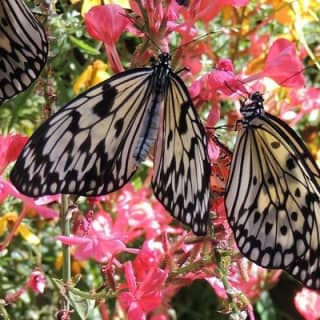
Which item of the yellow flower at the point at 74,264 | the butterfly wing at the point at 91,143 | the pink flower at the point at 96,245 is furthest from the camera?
the yellow flower at the point at 74,264

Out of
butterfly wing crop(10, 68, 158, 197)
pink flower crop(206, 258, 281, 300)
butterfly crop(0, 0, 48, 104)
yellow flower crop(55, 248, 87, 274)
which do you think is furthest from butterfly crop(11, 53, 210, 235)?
yellow flower crop(55, 248, 87, 274)

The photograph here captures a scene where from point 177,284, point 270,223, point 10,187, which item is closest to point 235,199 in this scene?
point 270,223

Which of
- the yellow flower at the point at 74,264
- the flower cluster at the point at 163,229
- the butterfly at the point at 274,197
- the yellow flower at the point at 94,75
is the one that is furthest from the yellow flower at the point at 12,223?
the butterfly at the point at 274,197

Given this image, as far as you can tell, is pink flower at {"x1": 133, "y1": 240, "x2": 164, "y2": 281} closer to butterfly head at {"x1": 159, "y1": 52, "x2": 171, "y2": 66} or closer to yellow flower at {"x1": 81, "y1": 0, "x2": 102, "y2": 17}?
butterfly head at {"x1": 159, "y1": 52, "x2": 171, "y2": 66}

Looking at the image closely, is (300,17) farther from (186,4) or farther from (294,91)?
(186,4)

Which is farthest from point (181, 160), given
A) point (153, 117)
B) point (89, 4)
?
point (89, 4)

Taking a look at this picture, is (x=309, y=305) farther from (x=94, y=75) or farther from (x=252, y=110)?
(x=94, y=75)

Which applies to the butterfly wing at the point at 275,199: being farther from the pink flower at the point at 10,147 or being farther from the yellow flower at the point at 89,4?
the yellow flower at the point at 89,4
